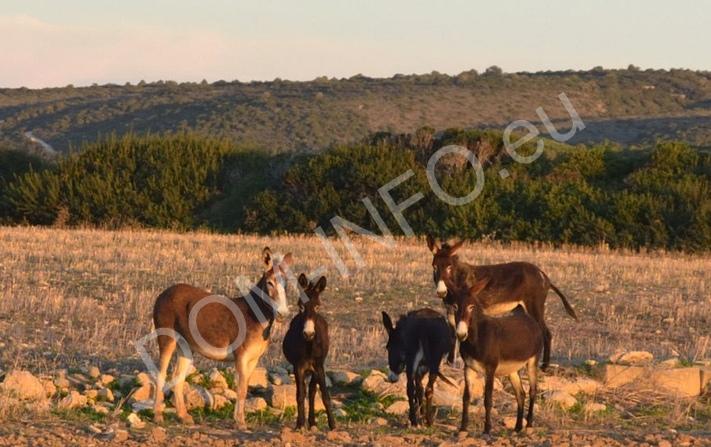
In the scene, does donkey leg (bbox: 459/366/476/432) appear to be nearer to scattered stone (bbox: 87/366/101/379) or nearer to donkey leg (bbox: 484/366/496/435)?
donkey leg (bbox: 484/366/496/435)

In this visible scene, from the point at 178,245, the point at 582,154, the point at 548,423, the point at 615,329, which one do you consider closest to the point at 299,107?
the point at 582,154

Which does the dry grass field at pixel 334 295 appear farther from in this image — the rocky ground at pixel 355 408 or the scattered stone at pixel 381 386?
the scattered stone at pixel 381 386

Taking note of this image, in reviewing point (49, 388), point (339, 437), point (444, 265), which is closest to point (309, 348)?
point (339, 437)

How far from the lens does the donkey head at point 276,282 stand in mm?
10961

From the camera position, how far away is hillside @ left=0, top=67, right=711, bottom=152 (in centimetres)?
8662

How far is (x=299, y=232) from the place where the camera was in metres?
41.7

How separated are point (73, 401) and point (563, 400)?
4.86 metres

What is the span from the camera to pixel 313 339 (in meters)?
10.7

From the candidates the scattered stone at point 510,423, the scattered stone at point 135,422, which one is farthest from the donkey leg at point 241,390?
the scattered stone at point 510,423

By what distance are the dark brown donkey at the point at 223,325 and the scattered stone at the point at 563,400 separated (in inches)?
124

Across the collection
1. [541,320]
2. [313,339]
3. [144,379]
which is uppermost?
[313,339]

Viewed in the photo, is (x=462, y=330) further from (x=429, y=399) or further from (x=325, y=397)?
(x=325, y=397)

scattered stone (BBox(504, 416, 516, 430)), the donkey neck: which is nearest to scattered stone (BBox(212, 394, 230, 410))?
the donkey neck

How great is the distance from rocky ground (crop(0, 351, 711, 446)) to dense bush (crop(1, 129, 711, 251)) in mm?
24739
